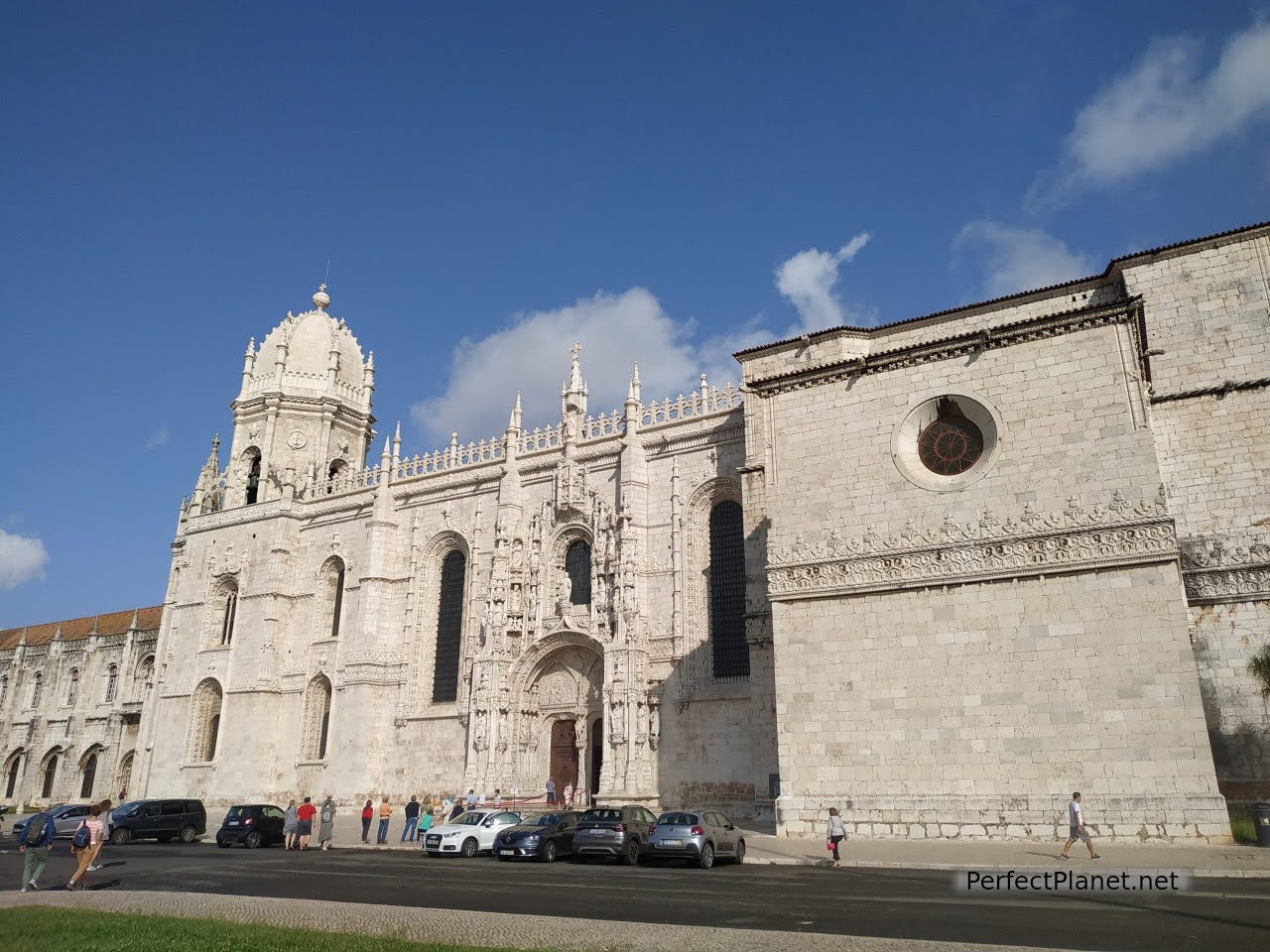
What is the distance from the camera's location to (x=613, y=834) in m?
19.2

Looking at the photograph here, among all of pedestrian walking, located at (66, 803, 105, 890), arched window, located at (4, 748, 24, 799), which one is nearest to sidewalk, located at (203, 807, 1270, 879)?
pedestrian walking, located at (66, 803, 105, 890)

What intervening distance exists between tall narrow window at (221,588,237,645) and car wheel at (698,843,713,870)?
3047cm

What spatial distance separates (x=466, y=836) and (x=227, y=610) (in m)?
25.6

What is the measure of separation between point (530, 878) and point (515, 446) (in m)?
22.1

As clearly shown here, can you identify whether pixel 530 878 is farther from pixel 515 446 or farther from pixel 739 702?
pixel 515 446

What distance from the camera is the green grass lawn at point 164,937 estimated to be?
28.0 feet

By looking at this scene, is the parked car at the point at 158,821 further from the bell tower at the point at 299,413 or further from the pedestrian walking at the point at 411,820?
the bell tower at the point at 299,413

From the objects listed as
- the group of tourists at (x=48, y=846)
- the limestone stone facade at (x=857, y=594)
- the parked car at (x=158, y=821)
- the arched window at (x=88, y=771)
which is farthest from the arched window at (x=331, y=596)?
the group of tourists at (x=48, y=846)

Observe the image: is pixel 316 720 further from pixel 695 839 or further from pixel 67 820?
pixel 695 839

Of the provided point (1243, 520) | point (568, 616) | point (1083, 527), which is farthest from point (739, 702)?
point (1243, 520)

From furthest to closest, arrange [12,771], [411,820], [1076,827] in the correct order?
[12,771] < [411,820] < [1076,827]

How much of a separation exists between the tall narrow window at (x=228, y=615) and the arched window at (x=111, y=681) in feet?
46.7

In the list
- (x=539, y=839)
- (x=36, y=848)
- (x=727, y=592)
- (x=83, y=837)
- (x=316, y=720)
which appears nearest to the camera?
(x=36, y=848)

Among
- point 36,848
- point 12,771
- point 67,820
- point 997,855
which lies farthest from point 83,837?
point 12,771
